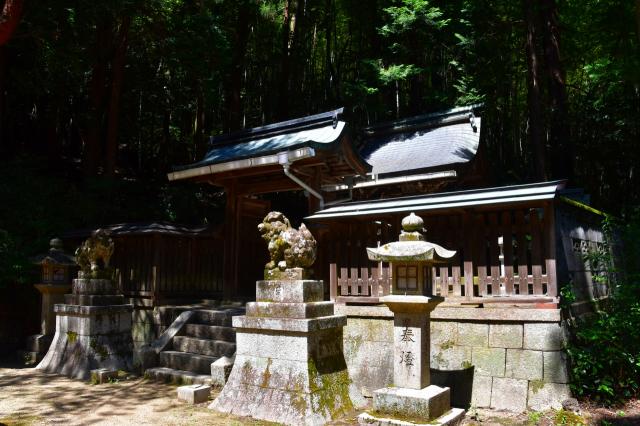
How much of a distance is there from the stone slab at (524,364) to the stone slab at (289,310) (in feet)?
8.06

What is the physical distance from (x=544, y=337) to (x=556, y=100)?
988cm

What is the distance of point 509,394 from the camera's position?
6.47 m

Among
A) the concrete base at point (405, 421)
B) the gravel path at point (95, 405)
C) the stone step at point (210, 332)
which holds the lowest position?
the gravel path at point (95, 405)

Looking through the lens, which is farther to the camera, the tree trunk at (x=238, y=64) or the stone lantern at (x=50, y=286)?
the tree trunk at (x=238, y=64)

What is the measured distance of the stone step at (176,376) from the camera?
312 inches

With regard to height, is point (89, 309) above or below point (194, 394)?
above

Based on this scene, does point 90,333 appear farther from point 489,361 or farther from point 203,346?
point 489,361

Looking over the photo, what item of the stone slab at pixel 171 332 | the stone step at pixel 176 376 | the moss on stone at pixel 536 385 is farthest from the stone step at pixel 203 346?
the moss on stone at pixel 536 385

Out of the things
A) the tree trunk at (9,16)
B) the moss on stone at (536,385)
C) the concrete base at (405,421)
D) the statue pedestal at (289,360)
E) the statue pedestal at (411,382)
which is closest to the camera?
the concrete base at (405,421)

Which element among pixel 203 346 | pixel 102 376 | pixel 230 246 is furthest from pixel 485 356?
pixel 230 246

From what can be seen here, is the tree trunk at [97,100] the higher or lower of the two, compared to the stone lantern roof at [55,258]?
higher

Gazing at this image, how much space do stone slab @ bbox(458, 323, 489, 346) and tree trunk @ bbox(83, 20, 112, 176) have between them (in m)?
12.7

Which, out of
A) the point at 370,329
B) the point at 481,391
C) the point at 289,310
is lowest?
the point at 481,391

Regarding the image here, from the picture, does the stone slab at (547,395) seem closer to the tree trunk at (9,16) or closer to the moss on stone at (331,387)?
the moss on stone at (331,387)
